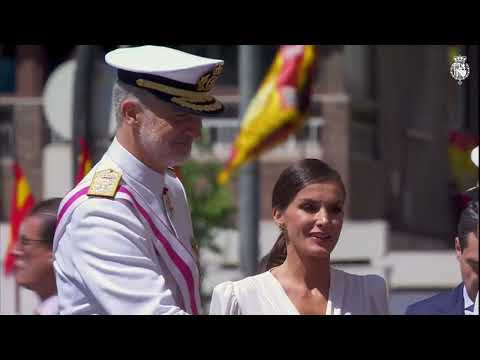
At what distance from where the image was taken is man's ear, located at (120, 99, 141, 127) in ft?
11.8

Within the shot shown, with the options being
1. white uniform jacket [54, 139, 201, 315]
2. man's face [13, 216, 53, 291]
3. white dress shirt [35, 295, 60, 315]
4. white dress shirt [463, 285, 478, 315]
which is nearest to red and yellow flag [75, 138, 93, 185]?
man's face [13, 216, 53, 291]

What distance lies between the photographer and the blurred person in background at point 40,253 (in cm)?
441

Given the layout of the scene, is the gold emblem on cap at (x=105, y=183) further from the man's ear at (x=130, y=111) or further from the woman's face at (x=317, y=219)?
the woman's face at (x=317, y=219)

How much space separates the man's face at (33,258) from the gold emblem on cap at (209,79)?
1.05 m

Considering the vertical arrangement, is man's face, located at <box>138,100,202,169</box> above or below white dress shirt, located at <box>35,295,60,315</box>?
above

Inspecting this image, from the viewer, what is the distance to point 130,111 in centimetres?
359

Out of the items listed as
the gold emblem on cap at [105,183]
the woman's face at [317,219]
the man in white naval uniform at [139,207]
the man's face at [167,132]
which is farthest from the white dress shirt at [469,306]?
the gold emblem on cap at [105,183]

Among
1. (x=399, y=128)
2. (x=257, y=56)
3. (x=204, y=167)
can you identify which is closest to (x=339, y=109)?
(x=399, y=128)

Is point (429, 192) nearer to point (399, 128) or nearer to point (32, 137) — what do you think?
point (399, 128)

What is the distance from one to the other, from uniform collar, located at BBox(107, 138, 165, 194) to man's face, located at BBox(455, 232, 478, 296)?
993mm

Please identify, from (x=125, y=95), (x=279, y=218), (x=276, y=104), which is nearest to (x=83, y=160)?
(x=279, y=218)

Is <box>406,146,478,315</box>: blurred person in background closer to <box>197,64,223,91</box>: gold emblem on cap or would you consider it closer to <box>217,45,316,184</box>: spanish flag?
<box>197,64,223,91</box>: gold emblem on cap
